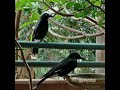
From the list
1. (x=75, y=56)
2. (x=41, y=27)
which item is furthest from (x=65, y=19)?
(x=75, y=56)

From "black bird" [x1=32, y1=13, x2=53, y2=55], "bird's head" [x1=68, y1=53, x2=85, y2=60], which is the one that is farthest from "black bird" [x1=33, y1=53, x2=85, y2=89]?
"black bird" [x1=32, y1=13, x2=53, y2=55]

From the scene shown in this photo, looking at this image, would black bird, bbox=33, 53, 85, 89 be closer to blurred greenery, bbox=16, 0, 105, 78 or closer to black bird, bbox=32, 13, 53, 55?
blurred greenery, bbox=16, 0, 105, 78

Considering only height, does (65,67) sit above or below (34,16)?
below

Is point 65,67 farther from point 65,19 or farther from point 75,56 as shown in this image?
point 65,19

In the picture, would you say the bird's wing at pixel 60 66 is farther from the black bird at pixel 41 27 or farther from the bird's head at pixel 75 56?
the black bird at pixel 41 27

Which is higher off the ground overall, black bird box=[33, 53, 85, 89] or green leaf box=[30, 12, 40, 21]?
green leaf box=[30, 12, 40, 21]

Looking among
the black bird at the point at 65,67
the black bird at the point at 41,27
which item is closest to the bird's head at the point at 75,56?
the black bird at the point at 65,67

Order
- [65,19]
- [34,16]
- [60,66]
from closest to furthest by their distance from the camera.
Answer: [60,66] → [34,16] → [65,19]

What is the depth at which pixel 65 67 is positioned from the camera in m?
1.06

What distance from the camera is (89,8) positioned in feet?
3.51

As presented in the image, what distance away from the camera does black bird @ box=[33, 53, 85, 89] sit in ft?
3.33
